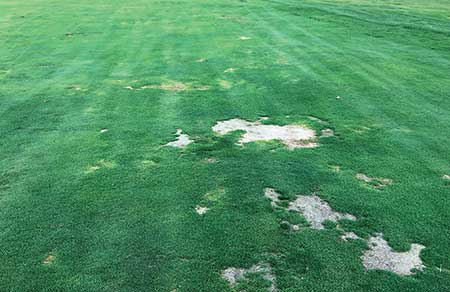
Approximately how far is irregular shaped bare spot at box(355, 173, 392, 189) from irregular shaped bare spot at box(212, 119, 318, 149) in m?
1.31

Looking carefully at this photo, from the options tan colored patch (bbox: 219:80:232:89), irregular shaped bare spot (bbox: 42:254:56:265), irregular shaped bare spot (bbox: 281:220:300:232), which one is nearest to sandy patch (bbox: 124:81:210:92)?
tan colored patch (bbox: 219:80:232:89)

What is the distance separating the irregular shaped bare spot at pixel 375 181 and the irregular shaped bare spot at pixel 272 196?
143cm

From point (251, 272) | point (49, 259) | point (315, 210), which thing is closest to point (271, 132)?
point (315, 210)

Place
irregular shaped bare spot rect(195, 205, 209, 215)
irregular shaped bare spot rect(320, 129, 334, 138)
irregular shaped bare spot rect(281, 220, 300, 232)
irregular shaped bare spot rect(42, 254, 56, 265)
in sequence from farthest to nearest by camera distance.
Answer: irregular shaped bare spot rect(320, 129, 334, 138) < irregular shaped bare spot rect(195, 205, 209, 215) < irregular shaped bare spot rect(281, 220, 300, 232) < irregular shaped bare spot rect(42, 254, 56, 265)

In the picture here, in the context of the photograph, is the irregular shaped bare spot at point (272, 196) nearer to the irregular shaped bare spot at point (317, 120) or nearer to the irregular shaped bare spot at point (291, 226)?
the irregular shaped bare spot at point (291, 226)

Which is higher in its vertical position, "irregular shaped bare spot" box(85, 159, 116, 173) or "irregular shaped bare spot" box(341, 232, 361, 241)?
"irregular shaped bare spot" box(85, 159, 116, 173)

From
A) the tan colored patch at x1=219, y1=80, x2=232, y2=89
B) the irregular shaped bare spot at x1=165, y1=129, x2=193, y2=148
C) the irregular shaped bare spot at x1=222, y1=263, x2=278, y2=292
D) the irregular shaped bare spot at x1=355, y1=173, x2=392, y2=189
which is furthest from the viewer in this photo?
the tan colored patch at x1=219, y1=80, x2=232, y2=89

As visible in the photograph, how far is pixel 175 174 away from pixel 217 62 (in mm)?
7758

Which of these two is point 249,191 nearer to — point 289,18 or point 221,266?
point 221,266

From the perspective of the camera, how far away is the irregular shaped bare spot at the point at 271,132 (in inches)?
351

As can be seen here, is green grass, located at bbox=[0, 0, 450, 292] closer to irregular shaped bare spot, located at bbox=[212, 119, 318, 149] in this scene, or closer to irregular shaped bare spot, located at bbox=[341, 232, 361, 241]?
irregular shaped bare spot, located at bbox=[341, 232, 361, 241]

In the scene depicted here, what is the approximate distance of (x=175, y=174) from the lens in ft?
25.0

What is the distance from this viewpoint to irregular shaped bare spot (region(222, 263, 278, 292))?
5.21m

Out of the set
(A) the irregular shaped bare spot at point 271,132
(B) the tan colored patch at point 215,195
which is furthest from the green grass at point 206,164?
(A) the irregular shaped bare spot at point 271,132
